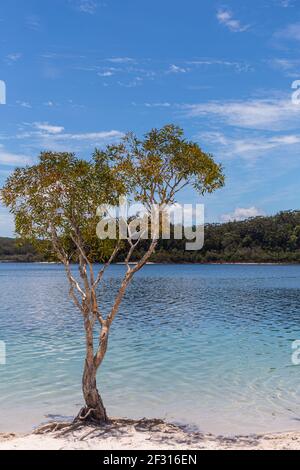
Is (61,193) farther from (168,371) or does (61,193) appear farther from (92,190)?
(168,371)

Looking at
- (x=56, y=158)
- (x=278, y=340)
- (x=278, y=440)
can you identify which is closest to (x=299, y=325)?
(x=278, y=340)

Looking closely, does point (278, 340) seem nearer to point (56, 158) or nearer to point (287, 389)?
point (287, 389)

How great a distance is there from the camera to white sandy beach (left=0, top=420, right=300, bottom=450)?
12820mm

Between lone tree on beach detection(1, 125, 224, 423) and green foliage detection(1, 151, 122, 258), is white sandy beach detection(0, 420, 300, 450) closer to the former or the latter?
lone tree on beach detection(1, 125, 224, 423)

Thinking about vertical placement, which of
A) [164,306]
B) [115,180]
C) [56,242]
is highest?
[115,180]

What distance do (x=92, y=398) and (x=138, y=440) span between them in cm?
209

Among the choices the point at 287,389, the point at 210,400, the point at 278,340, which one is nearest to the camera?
the point at 210,400

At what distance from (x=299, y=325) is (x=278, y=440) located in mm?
27769

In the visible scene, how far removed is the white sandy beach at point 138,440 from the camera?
12.8 m

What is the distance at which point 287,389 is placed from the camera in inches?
808

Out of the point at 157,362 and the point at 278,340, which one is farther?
the point at 278,340

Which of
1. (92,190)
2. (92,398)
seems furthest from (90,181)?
(92,398)

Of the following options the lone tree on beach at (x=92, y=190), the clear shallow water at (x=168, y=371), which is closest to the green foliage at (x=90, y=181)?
→ the lone tree on beach at (x=92, y=190)

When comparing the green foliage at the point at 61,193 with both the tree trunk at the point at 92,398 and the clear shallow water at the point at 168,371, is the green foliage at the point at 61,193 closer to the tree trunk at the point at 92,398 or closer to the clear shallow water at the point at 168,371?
the tree trunk at the point at 92,398
